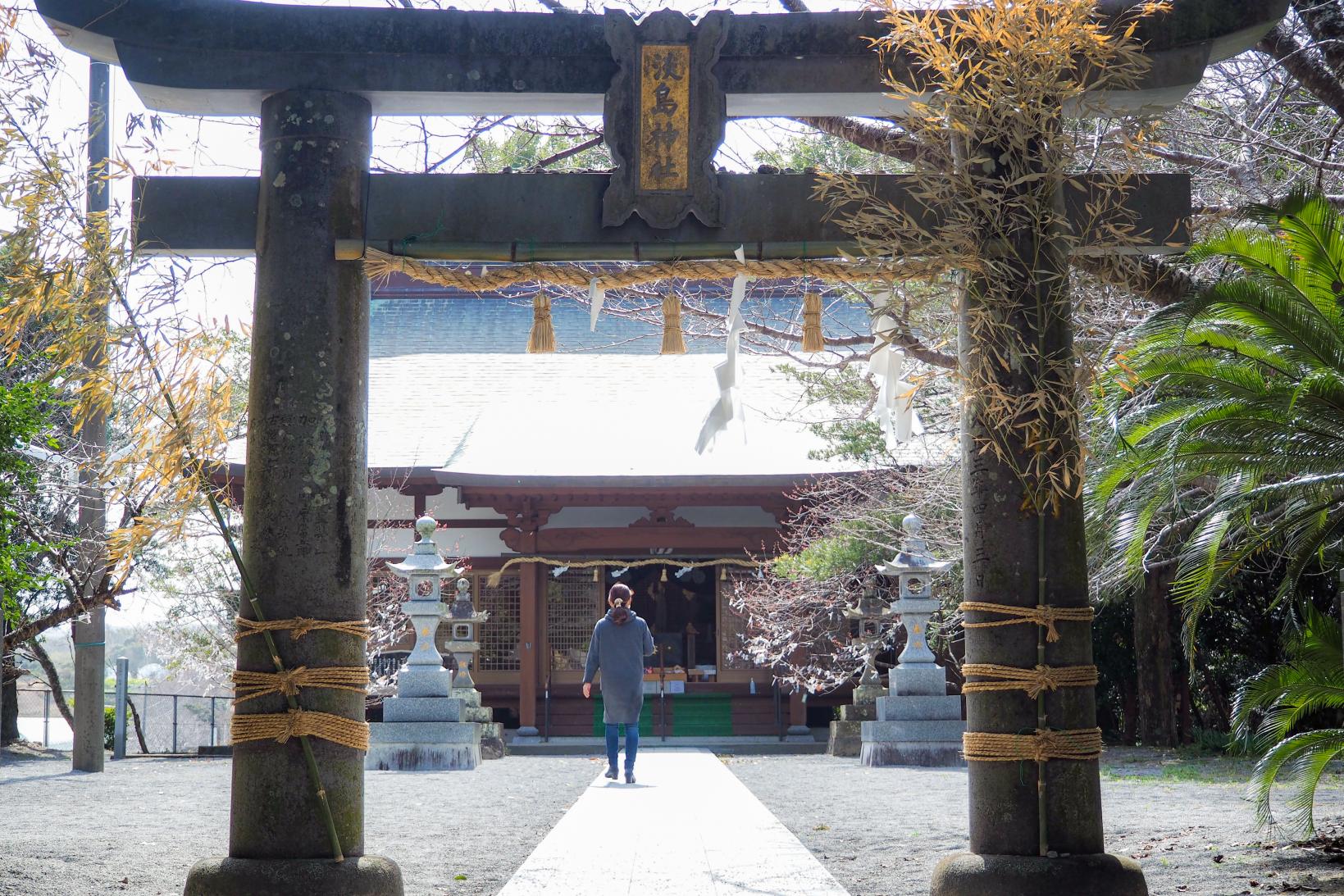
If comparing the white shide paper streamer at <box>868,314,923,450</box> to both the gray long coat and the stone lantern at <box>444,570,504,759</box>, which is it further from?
the stone lantern at <box>444,570,504,759</box>

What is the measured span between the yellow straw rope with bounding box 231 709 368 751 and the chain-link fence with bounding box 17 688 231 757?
12.0 meters

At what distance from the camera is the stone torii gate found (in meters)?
4.38

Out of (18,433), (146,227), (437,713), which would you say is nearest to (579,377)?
(437,713)

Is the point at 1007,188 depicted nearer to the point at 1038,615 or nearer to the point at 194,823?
the point at 1038,615

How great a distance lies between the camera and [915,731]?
12.9 metres

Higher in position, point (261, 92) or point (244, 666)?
point (261, 92)

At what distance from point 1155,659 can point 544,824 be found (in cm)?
1017

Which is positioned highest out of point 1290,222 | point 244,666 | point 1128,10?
point 1128,10

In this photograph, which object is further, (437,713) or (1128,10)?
(437,713)

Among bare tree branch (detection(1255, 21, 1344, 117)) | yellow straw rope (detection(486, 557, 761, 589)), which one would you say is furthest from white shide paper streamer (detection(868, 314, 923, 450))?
yellow straw rope (detection(486, 557, 761, 589))

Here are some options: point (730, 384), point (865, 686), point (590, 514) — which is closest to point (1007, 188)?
point (730, 384)

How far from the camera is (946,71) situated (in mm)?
4371

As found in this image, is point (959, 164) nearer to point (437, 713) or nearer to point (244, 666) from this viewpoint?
point (244, 666)

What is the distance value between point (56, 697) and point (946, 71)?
17.7 m
